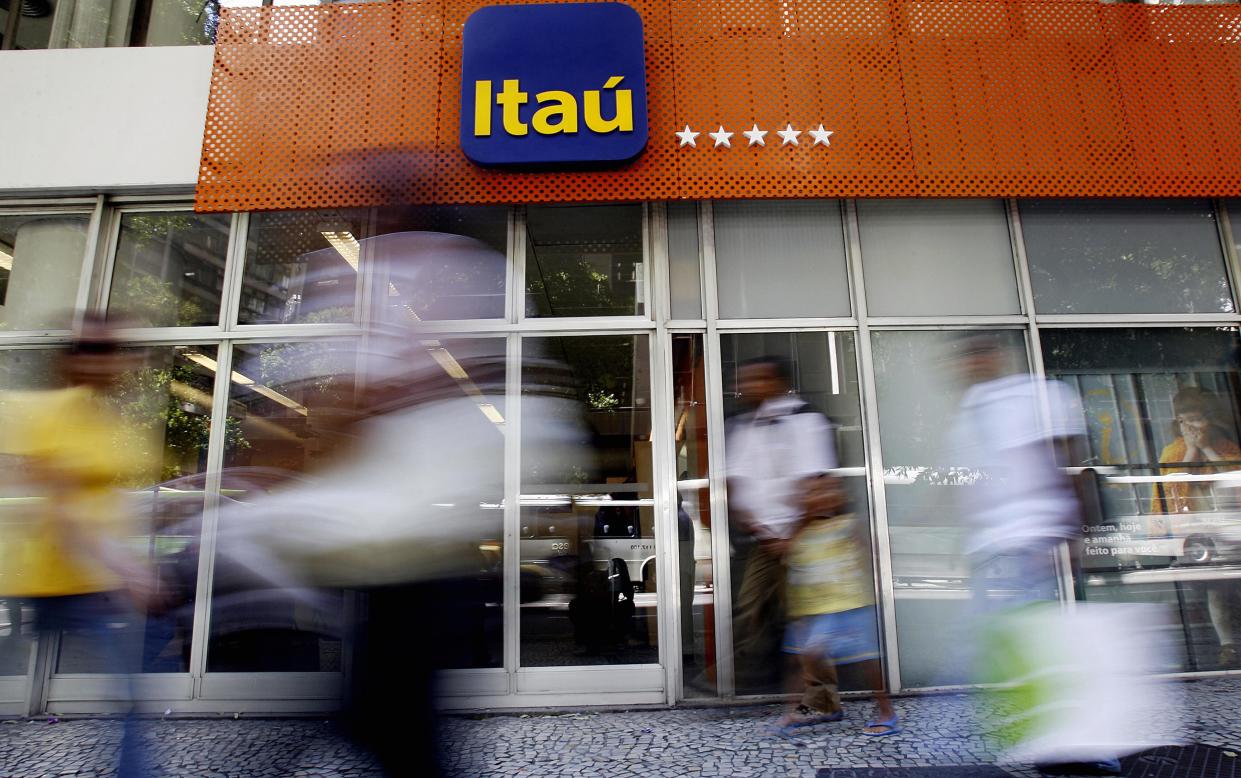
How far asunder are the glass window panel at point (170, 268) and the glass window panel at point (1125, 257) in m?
6.10

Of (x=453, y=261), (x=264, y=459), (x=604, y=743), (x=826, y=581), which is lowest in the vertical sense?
(x=604, y=743)

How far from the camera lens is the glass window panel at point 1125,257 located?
5.15 meters

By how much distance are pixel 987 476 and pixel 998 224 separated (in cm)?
296

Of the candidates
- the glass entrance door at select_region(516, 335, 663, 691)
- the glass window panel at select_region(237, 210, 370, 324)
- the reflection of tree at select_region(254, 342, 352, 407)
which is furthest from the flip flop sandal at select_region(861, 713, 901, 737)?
the glass window panel at select_region(237, 210, 370, 324)

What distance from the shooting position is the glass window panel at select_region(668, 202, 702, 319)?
5039 millimetres

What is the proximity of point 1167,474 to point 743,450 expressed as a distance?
11.6ft

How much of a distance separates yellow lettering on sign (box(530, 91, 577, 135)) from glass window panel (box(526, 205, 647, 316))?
0.60 meters

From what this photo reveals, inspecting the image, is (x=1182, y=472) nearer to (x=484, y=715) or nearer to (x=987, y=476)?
→ (x=987, y=476)

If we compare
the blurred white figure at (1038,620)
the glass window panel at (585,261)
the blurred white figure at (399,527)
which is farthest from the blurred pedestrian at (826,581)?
the glass window panel at (585,261)

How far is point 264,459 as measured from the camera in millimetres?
4945

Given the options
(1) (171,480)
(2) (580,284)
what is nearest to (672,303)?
(2) (580,284)

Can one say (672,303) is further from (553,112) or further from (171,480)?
(171,480)

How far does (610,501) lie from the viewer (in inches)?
190

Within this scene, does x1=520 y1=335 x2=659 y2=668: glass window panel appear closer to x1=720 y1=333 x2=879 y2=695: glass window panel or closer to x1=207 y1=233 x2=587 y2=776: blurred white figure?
x1=720 y1=333 x2=879 y2=695: glass window panel
